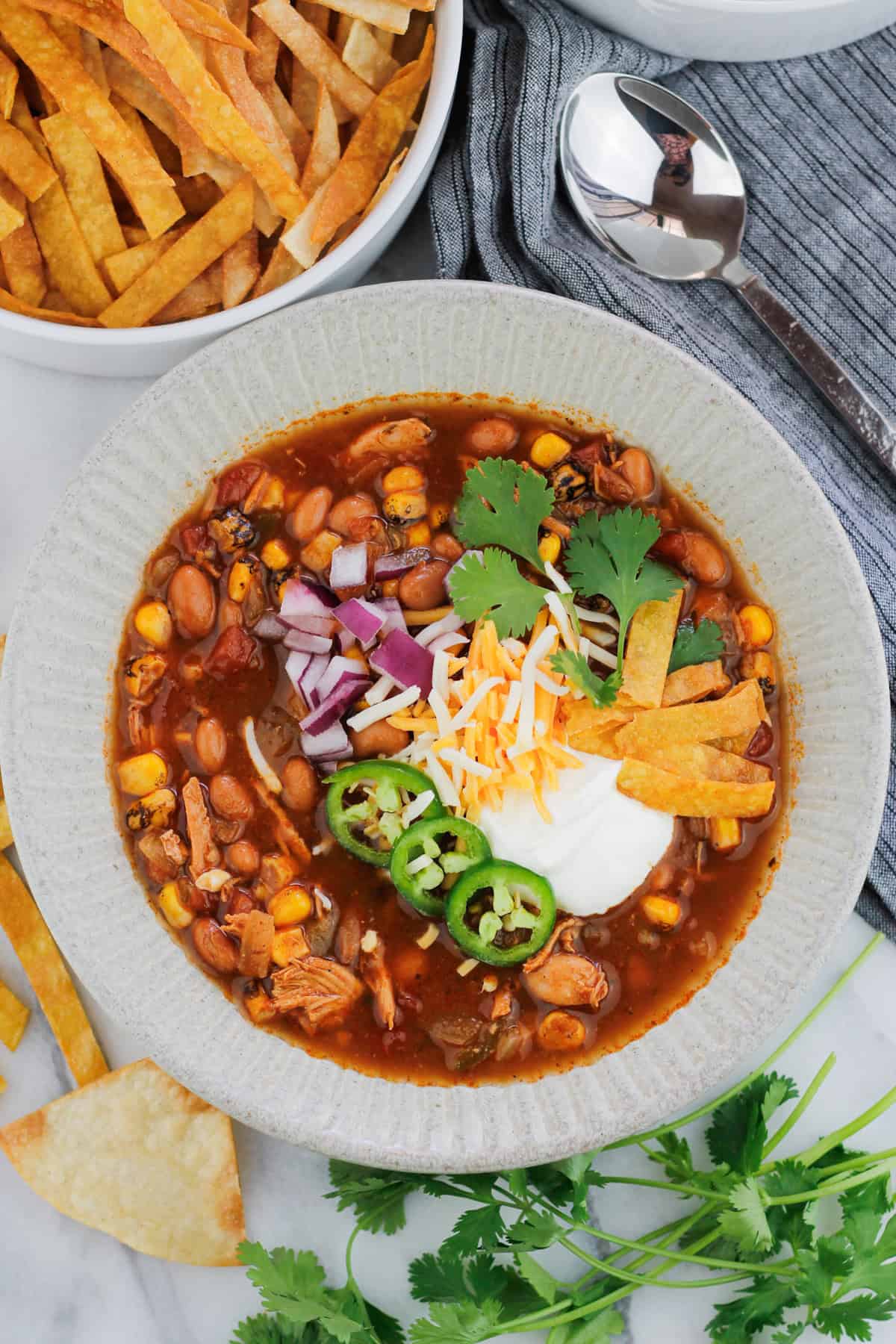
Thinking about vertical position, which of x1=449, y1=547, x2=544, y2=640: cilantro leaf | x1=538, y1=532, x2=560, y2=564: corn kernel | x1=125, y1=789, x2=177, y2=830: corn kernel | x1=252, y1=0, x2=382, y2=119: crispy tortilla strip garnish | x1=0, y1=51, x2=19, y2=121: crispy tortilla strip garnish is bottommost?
x1=125, y1=789, x2=177, y2=830: corn kernel

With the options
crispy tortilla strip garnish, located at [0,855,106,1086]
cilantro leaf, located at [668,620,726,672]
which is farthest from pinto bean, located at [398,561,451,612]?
crispy tortilla strip garnish, located at [0,855,106,1086]

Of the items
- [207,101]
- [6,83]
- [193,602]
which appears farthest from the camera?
[193,602]

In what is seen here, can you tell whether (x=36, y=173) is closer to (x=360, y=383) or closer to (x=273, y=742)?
(x=360, y=383)

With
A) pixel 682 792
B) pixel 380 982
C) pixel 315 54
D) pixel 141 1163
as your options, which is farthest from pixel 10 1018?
pixel 315 54

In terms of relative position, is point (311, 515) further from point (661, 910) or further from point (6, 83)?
point (661, 910)

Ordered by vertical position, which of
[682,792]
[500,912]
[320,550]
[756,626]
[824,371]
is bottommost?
[500,912]

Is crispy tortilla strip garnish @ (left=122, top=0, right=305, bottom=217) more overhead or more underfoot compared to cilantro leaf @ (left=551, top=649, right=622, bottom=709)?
more overhead

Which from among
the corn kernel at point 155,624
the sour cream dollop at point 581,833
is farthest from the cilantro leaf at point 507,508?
Answer: the corn kernel at point 155,624

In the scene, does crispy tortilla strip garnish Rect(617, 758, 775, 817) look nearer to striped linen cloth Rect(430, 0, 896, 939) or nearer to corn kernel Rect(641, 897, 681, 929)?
corn kernel Rect(641, 897, 681, 929)
